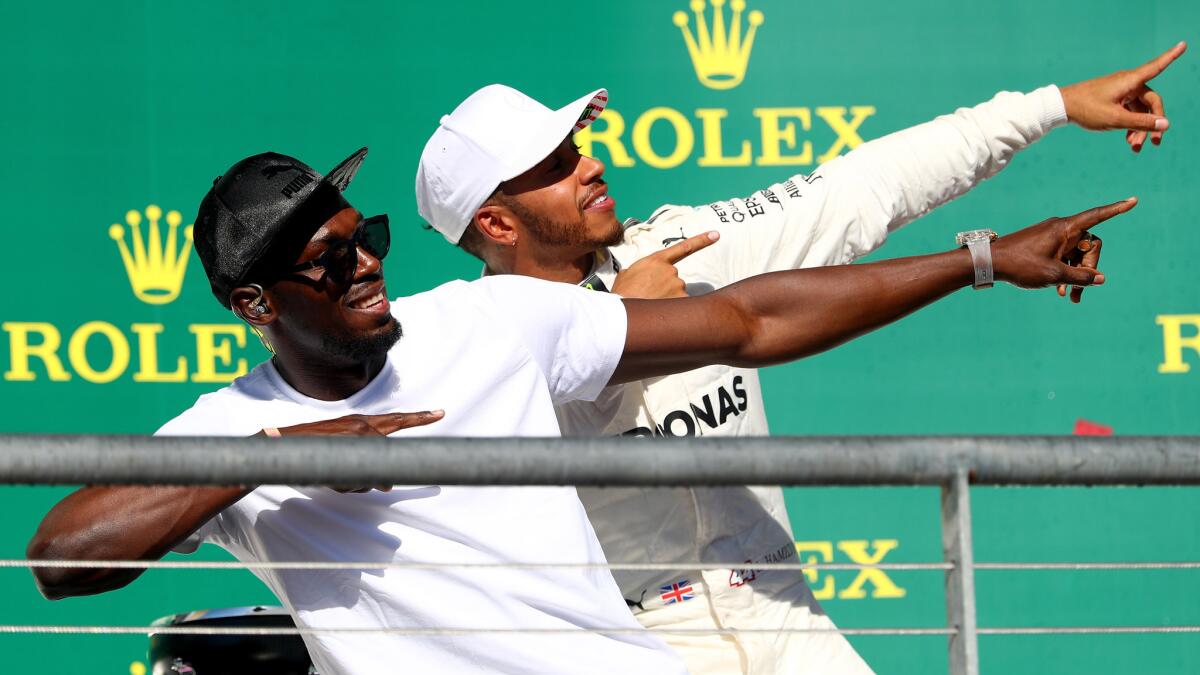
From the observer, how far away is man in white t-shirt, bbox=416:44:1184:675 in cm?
238

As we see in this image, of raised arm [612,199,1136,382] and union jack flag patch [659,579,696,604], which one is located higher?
raised arm [612,199,1136,382]

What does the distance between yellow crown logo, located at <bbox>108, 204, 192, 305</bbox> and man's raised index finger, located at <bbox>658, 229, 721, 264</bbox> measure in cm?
153

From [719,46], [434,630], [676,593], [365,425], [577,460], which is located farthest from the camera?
[719,46]

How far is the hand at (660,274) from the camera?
226cm

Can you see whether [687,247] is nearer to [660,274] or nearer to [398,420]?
[660,274]

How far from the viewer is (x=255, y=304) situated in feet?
6.34

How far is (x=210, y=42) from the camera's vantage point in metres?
3.42

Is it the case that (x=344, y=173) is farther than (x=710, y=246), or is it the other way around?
(x=710, y=246)

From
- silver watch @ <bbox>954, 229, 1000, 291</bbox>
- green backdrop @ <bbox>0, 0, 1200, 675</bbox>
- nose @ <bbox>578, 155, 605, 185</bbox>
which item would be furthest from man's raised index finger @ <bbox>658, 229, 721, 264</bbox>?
green backdrop @ <bbox>0, 0, 1200, 675</bbox>

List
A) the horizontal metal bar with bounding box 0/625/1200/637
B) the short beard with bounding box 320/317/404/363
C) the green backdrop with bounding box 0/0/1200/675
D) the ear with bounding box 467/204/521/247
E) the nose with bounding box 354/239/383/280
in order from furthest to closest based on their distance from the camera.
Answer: the green backdrop with bounding box 0/0/1200/675, the ear with bounding box 467/204/521/247, the nose with bounding box 354/239/383/280, the short beard with bounding box 320/317/404/363, the horizontal metal bar with bounding box 0/625/1200/637

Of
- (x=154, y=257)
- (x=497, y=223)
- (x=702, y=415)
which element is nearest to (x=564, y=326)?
(x=702, y=415)

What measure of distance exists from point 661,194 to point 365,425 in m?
1.88

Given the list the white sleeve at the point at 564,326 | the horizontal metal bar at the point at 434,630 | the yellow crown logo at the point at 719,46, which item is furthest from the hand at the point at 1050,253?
the yellow crown logo at the point at 719,46

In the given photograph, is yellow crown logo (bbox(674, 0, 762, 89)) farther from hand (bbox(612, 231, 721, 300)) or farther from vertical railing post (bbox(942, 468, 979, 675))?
vertical railing post (bbox(942, 468, 979, 675))
